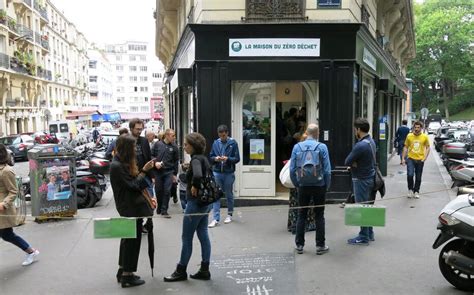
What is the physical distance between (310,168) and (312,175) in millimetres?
93

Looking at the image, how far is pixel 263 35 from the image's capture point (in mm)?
9453

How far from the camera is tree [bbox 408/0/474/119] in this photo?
6606cm

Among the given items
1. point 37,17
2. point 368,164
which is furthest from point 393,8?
point 37,17

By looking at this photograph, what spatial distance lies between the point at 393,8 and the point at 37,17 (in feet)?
158

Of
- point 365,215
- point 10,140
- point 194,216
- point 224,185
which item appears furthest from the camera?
point 10,140

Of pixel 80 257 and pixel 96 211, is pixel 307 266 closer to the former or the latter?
pixel 80 257

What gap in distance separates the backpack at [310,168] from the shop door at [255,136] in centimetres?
352

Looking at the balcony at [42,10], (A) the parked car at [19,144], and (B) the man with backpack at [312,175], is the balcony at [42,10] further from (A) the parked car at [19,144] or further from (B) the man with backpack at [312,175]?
(B) the man with backpack at [312,175]

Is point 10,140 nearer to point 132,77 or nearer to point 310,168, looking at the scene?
point 310,168

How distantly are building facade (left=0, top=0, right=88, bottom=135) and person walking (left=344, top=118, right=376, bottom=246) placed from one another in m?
39.2

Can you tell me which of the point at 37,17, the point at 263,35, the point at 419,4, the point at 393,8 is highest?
the point at 419,4

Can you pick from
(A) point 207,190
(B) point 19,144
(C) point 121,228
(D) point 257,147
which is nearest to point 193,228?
(A) point 207,190

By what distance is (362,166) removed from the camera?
6934 millimetres

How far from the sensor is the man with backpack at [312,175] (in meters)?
6.29
